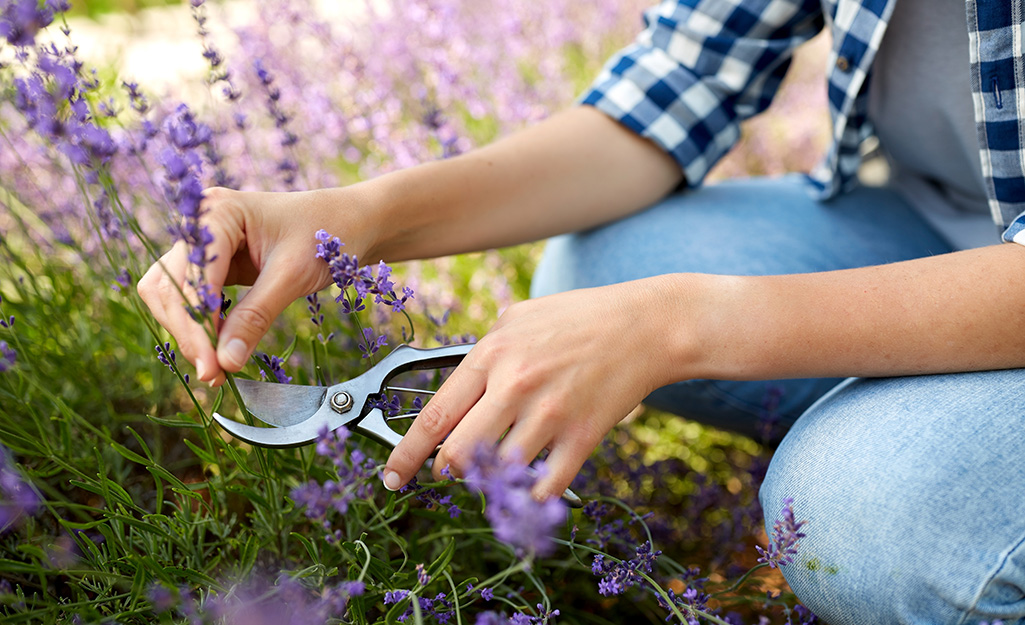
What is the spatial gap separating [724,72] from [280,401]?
1319 mm

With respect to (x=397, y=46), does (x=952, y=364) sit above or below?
below

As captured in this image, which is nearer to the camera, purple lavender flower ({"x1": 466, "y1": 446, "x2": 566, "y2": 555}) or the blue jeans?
purple lavender flower ({"x1": 466, "y1": 446, "x2": 566, "y2": 555})

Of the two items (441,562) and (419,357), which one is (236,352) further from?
(441,562)

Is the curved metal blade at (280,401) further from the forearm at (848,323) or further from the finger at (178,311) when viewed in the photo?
the forearm at (848,323)

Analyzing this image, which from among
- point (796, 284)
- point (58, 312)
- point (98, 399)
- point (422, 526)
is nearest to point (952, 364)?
point (796, 284)

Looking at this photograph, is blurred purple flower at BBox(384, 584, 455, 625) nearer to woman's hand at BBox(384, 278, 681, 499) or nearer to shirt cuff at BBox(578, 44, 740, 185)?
woman's hand at BBox(384, 278, 681, 499)

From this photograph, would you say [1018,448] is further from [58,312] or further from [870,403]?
[58,312]

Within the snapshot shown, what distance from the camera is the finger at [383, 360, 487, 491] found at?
1.02 m

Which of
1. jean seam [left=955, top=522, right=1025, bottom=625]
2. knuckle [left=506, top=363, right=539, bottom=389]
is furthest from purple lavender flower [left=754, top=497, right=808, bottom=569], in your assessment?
knuckle [left=506, top=363, right=539, bottom=389]

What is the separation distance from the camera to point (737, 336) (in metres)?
1.11

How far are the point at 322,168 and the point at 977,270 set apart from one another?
6.72ft

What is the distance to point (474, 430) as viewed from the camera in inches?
38.9

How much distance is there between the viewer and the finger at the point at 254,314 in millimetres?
913

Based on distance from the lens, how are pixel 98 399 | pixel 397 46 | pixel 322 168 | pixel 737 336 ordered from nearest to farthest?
1. pixel 737 336
2. pixel 98 399
3. pixel 322 168
4. pixel 397 46
